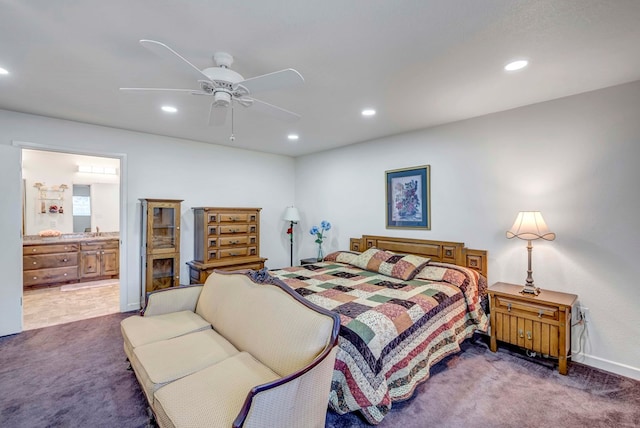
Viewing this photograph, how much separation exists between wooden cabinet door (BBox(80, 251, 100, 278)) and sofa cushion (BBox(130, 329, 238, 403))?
4.69m

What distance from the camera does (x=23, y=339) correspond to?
10.5ft

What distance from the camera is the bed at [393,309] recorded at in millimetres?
1904

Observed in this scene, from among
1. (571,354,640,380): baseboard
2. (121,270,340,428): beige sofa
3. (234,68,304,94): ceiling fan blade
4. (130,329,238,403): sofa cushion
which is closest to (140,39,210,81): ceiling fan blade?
(234,68,304,94): ceiling fan blade

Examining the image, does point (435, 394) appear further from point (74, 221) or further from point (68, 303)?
point (74, 221)

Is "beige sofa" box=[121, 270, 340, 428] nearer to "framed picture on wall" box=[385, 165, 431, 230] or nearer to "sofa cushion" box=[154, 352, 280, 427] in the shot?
"sofa cushion" box=[154, 352, 280, 427]

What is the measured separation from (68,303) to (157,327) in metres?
3.30

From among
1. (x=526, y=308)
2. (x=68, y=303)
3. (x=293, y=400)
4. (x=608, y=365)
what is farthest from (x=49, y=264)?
(x=608, y=365)

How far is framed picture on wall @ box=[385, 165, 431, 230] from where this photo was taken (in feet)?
12.8

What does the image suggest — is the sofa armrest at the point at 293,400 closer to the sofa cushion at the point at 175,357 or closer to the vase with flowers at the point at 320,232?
the sofa cushion at the point at 175,357


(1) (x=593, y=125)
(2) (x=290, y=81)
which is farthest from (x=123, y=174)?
(1) (x=593, y=125)

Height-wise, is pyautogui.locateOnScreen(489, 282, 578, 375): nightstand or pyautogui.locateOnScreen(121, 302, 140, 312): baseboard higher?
pyautogui.locateOnScreen(489, 282, 578, 375): nightstand

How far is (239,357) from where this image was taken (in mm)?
1938

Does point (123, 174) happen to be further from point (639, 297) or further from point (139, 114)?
point (639, 297)

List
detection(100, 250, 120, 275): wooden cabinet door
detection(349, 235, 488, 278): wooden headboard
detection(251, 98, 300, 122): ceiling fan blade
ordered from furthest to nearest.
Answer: detection(100, 250, 120, 275): wooden cabinet door, detection(349, 235, 488, 278): wooden headboard, detection(251, 98, 300, 122): ceiling fan blade
